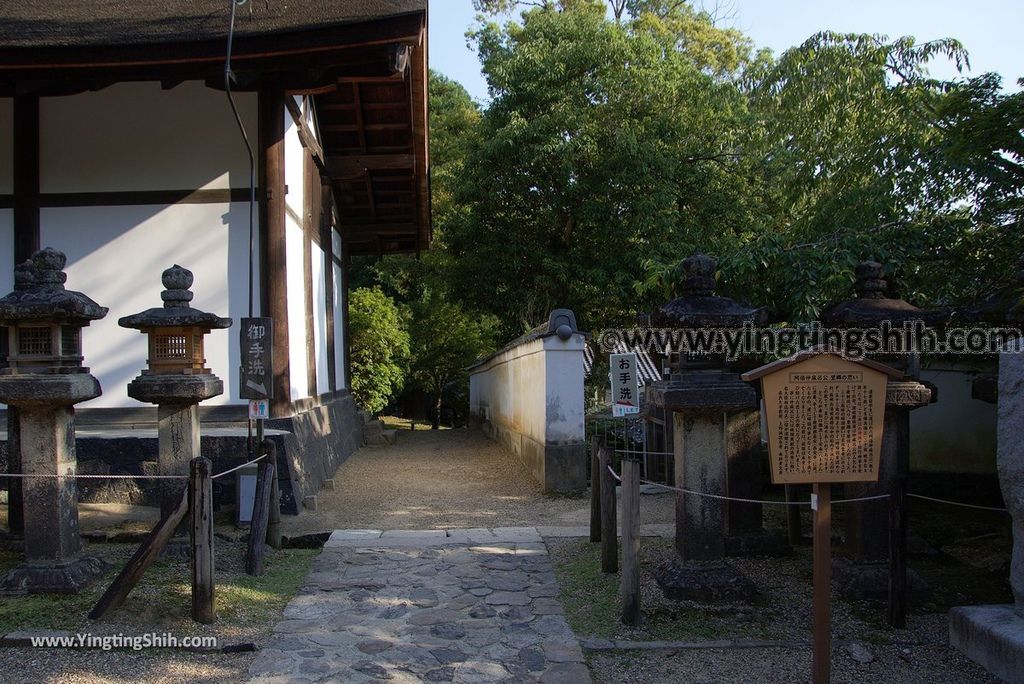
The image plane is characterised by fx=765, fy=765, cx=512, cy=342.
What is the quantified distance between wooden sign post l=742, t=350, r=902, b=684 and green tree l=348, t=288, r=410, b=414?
14968 mm

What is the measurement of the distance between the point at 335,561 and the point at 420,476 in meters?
4.96

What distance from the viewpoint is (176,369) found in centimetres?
623

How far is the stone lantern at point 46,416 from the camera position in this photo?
5.37m

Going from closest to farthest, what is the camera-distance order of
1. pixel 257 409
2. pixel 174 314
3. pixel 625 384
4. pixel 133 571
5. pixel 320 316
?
1. pixel 133 571
2. pixel 174 314
3. pixel 257 409
4. pixel 625 384
5. pixel 320 316

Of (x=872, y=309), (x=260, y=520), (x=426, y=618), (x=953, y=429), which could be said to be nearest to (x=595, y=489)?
(x=426, y=618)

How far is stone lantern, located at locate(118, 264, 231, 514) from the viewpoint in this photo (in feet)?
Result: 20.1

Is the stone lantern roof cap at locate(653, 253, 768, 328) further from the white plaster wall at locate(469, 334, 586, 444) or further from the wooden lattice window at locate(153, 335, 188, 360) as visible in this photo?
the white plaster wall at locate(469, 334, 586, 444)

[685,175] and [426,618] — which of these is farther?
[685,175]

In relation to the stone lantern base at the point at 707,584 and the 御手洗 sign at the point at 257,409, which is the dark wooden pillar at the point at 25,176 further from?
the stone lantern base at the point at 707,584

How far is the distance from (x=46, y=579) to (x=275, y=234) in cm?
448

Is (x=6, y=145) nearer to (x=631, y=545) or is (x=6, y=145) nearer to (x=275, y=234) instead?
(x=275, y=234)

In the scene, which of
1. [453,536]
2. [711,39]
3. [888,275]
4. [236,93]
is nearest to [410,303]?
[711,39]

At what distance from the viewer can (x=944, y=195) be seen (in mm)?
7672

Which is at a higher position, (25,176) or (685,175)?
(685,175)
